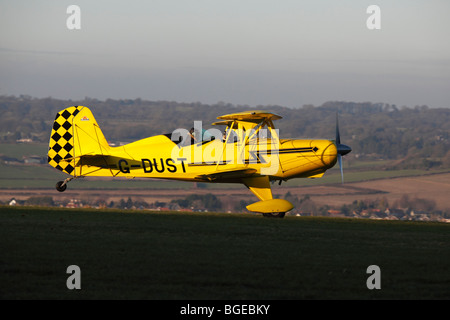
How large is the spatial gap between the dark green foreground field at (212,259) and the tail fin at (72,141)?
529cm

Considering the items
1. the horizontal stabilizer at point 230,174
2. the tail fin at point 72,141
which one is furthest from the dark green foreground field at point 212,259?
the tail fin at point 72,141

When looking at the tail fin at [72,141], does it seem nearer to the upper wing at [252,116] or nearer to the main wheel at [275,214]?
the upper wing at [252,116]

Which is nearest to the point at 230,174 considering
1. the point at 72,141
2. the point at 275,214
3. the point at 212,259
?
the point at 275,214

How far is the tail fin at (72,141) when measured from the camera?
69.4 feet

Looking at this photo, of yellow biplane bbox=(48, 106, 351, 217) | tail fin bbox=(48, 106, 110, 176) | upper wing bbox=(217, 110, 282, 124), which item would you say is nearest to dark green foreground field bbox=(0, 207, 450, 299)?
yellow biplane bbox=(48, 106, 351, 217)

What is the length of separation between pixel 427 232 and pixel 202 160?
710cm

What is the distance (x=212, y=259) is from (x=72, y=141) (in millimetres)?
11522

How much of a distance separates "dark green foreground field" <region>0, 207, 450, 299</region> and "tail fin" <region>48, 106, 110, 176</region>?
5.29 m

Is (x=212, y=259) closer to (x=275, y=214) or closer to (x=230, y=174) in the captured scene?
(x=275, y=214)

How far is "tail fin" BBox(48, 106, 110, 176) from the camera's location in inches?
833

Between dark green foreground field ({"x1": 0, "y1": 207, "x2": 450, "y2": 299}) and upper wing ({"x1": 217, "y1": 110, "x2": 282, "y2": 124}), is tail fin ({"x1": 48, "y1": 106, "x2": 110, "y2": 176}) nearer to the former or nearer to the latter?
upper wing ({"x1": 217, "y1": 110, "x2": 282, "y2": 124})
